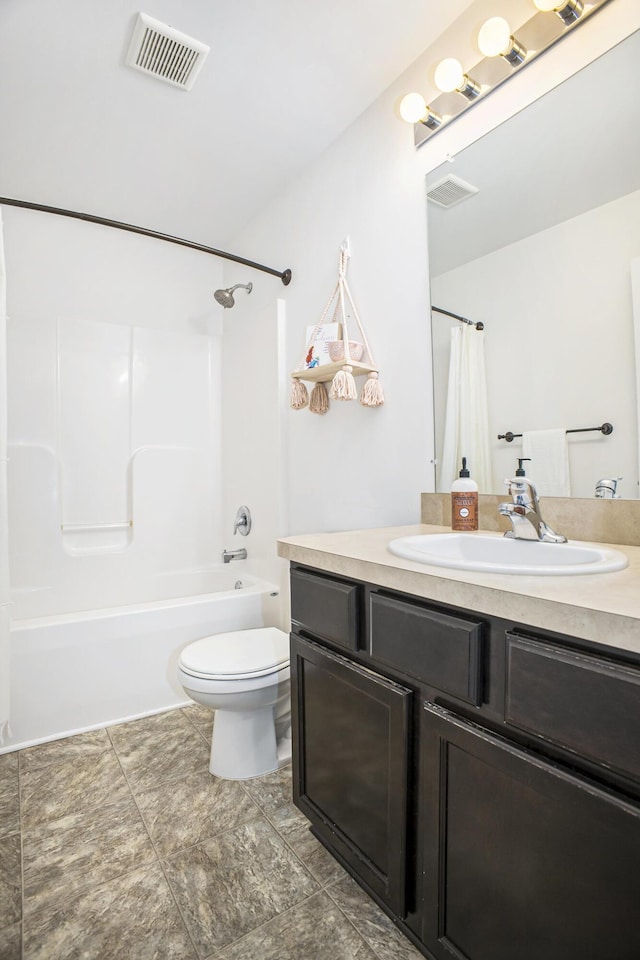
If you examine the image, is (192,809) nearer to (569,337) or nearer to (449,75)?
(569,337)

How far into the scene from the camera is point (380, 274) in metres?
1.86

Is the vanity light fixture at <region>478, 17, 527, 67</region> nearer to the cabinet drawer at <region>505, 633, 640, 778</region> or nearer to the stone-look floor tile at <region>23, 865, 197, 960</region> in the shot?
the cabinet drawer at <region>505, 633, 640, 778</region>

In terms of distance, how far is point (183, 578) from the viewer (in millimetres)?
2979

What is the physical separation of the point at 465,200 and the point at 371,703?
152 centimetres

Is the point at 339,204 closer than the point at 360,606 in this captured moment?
→ No

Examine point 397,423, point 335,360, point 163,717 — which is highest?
point 335,360

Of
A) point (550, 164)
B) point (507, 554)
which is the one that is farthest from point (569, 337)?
point (507, 554)

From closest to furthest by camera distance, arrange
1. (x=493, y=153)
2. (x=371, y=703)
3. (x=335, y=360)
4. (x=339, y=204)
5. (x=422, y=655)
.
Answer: (x=422, y=655), (x=371, y=703), (x=493, y=153), (x=335, y=360), (x=339, y=204)

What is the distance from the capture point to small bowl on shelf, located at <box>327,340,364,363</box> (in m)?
1.81

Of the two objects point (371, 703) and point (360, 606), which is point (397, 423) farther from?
point (371, 703)

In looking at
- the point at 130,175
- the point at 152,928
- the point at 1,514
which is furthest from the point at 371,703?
the point at 130,175

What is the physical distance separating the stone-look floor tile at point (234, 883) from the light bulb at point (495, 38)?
2.29m

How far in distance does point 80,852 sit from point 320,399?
1.71 metres

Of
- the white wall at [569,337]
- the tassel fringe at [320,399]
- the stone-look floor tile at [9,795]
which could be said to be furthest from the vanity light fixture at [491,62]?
the stone-look floor tile at [9,795]
